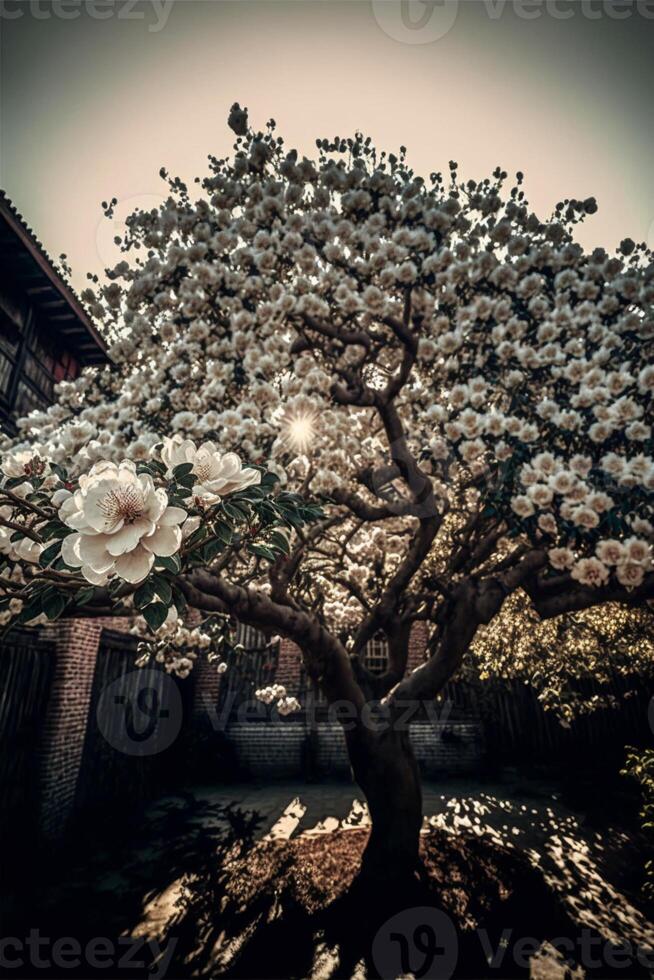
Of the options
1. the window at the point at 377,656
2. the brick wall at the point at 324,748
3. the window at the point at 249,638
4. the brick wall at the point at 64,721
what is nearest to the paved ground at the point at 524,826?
the brick wall at the point at 324,748

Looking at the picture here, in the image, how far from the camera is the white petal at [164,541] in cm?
119

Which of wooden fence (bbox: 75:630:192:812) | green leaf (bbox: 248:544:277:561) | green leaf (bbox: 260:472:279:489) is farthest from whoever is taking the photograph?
wooden fence (bbox: 75:630:192:812)

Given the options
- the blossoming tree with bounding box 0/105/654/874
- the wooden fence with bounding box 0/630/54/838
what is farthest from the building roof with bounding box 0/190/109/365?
the wooden fence with bounding box 0/630/54/838

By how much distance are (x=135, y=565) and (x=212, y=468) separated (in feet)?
1.39

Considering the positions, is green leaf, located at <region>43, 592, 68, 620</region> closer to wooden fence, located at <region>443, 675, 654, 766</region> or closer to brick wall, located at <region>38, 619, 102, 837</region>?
brick wall, located at <region>38, 619, 102, 837</region>

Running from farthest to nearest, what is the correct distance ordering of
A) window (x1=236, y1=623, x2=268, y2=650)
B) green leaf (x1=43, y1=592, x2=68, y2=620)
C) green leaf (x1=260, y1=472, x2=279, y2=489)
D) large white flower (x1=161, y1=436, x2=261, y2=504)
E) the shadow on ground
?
1. window (x1=236, y1=623, x2=268, y2=650)
2. the shadow on ground
3. green leaf (x1=260, y1=472, x2=279, y2=489)
4. large white flower (x1=161, y1=436, x2=261, y2=504)
5. green leaf (x1=43, y1=592, x2=68, y2=620)

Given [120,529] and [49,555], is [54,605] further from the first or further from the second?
[120,529]

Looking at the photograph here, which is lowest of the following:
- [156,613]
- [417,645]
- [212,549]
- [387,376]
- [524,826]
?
[524,826]

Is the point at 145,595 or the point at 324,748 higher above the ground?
the point at 145,595

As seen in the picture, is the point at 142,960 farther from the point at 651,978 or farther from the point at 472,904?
A: the point at 651,978

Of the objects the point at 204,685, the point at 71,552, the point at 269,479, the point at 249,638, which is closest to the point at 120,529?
the point at 71,552

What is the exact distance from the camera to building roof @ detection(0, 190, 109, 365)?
842cm

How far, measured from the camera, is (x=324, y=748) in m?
10.8

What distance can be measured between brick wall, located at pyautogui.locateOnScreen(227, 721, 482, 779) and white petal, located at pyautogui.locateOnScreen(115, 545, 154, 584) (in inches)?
437
